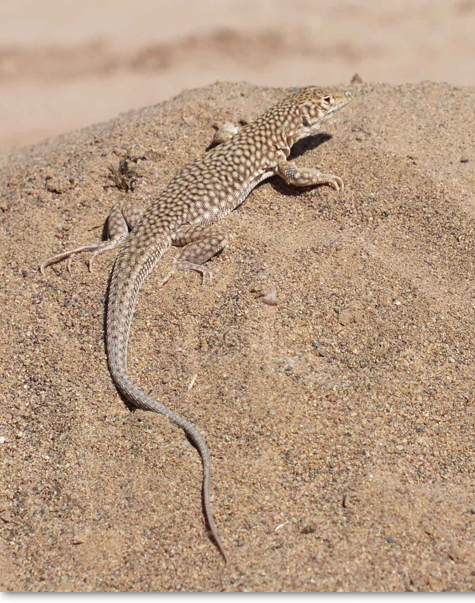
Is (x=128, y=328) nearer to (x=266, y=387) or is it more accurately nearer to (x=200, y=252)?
(x=200, y=252)

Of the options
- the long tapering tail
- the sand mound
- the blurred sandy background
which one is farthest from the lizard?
the blurred sandy background

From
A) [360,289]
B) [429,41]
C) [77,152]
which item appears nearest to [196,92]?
[77,152]

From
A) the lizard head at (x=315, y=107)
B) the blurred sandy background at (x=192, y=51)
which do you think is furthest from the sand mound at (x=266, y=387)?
the blurred sandy background at (x=192, y=51)

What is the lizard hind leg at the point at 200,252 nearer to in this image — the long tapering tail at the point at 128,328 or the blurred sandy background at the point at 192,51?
the long tapering tail at the point at 128,328

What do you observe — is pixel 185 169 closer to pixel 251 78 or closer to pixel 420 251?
pixel 420 251

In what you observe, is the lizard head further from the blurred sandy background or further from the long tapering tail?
the blurred sandy background
